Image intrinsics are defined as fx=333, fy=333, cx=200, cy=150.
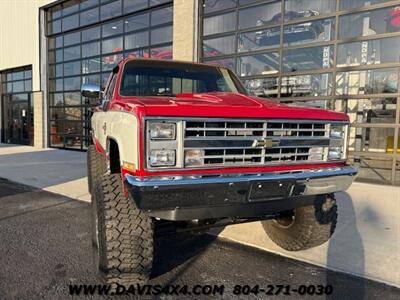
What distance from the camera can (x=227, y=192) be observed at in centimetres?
250

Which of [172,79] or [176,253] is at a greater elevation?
[172,79]

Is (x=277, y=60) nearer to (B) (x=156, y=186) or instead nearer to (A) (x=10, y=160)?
(B) (x=156, y=186)

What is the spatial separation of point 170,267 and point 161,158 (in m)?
1.44

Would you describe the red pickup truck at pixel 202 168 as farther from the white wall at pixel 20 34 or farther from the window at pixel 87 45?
the white wall at pixel 20 34

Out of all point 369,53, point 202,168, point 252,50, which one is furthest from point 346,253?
point 252,50

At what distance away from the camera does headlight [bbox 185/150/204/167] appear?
8.23 ft

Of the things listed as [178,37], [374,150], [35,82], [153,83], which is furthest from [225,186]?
[35,82]

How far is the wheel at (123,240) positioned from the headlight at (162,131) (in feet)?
1.88

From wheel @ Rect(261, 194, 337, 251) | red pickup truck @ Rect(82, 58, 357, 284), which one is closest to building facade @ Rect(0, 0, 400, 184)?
wheel @ Rect(261, 194, 337, 251)

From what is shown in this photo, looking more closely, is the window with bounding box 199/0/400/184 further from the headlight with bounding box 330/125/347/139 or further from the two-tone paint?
the two-tone paint

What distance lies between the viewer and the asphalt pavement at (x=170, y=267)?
2.93m

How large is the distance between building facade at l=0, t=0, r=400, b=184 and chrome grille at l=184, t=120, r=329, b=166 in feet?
18.2

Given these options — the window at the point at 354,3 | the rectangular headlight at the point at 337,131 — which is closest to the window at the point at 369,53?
the window at the point at 354,3

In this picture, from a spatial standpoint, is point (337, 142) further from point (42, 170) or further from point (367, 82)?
point (42, 170)
